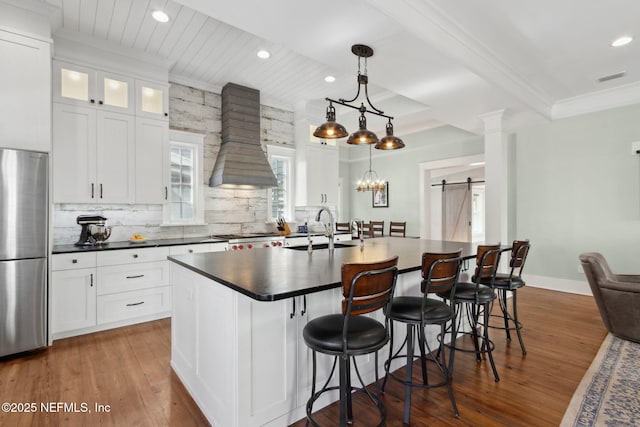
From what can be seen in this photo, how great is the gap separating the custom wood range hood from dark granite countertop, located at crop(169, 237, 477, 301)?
203cm

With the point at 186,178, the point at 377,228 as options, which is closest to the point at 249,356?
the point at 186,178

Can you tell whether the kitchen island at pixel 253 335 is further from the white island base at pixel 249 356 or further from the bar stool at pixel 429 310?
the bar stool at pixel 429 310

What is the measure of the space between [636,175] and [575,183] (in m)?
→ 0.67

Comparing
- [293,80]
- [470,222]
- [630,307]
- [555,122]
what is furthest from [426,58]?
[470,222]

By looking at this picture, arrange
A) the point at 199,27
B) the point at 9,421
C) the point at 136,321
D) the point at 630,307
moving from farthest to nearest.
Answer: the point at 136,321
the point at 199,27
the point at 630,307
the point at 9,421

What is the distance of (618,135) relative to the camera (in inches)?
175

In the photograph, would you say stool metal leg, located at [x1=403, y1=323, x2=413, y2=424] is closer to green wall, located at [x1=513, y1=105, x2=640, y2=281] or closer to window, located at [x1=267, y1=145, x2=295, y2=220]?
window, located at [x1=267, y1=145, x2=295, y2=220]

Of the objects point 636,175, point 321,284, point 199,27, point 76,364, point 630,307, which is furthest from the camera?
point 636,175

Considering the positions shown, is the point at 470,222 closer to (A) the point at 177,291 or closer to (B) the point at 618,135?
(B) the point at 618,135

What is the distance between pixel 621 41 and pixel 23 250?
6.15 meters

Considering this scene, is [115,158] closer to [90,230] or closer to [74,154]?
[74,154]

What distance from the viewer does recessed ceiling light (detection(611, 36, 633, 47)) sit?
10.3 feet

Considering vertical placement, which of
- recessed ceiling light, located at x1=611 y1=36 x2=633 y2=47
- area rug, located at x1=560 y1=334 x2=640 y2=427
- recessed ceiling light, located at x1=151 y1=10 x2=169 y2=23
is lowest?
area rug, located at x1=560 y1=334 x2=640 y2=427

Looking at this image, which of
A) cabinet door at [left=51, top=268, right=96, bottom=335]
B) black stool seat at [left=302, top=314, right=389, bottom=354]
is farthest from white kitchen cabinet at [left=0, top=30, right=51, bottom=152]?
black stool seat at [left=302, top=314, right=389, bottom=354]
